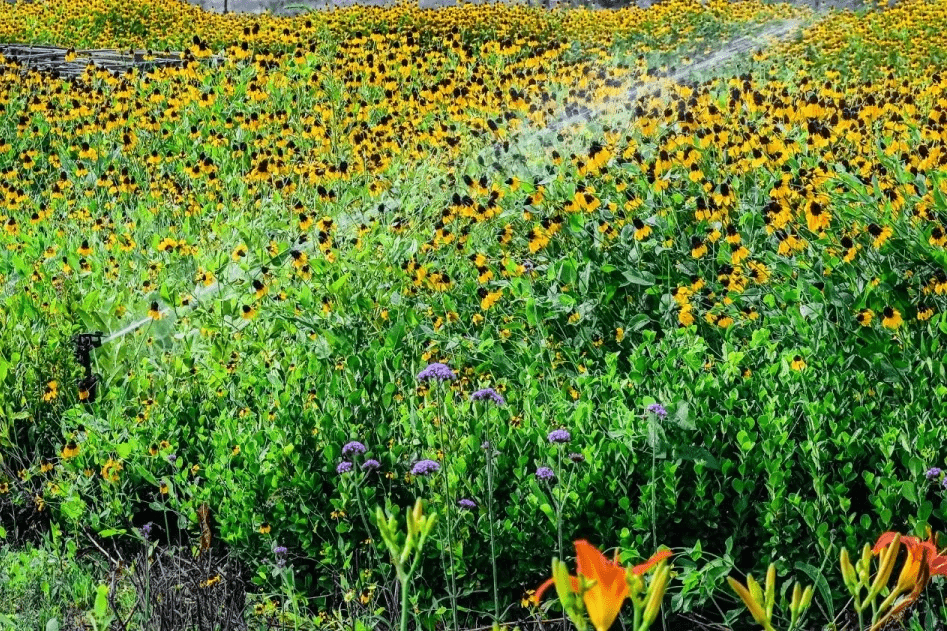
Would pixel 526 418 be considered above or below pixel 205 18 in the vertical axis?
below

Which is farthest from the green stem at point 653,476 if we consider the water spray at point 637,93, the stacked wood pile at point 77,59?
the stacked wood pile at point 77,59

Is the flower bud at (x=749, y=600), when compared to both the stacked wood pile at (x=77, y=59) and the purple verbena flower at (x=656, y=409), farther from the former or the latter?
the stacked wood pile at (x=77, y=59)

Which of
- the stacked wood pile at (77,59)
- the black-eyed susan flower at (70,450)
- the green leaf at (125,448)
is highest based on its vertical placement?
the stacked wood pile at (77,59)

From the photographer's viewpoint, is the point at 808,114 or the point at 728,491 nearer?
the point at 728,491

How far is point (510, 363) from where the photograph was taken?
369 centimetres

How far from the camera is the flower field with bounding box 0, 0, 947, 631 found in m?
2.57

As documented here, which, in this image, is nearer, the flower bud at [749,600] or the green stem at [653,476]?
the flower bud at [749,600]

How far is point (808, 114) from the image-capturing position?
188 inches

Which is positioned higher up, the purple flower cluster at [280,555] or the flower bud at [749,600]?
the flower bud at [749,600]

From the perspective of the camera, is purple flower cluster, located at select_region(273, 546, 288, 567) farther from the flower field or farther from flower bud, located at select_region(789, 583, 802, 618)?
flower bud, located at select_region(789, 583, 802, 618)

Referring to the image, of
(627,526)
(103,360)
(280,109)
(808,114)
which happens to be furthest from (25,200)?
(627,526)

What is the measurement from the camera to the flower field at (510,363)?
2.57 metres

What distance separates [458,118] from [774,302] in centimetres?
303

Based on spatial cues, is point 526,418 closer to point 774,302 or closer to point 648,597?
point 774,302
